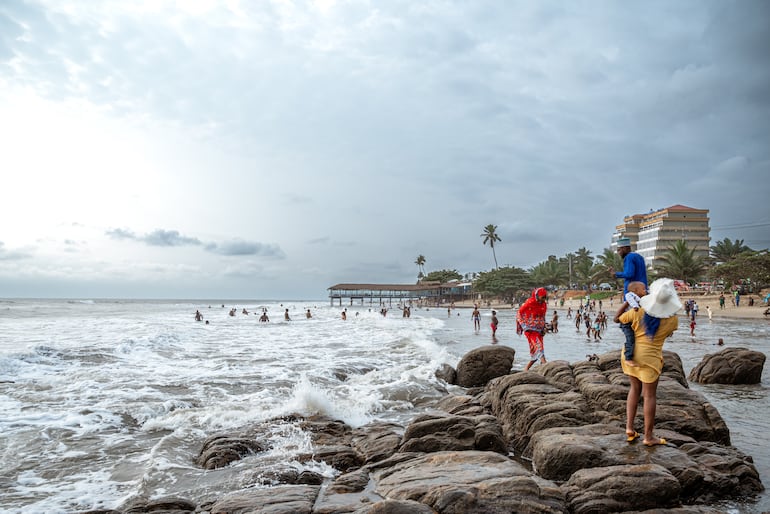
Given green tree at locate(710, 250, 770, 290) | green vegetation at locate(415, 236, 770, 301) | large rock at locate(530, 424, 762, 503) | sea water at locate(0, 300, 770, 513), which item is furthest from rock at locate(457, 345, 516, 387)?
green tree at locate(710, 250, 770, 290)

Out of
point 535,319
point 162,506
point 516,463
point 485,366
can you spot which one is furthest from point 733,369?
point 162,506

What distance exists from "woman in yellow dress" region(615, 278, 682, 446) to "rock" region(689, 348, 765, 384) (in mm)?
7328

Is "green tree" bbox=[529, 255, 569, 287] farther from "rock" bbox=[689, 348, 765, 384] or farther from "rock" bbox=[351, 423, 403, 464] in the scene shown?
"rock" bbox=[351, 423, 403, 464]

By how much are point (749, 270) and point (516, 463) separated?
56967 millimetres

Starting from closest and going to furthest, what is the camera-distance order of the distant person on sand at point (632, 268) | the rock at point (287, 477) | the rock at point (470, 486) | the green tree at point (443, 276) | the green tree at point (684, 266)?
1. the rock at point (470, 486)
2. the distant person on sand at point (632, 268)
3. the rock at point (287, 477)
4. the green tree at point (684, 266)
5. the green tree at point (443, 276)

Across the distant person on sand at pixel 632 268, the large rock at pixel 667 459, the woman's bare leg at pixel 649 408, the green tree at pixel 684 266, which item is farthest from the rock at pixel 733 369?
the green tree at pixel 684 266

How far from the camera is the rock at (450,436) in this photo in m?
6.14

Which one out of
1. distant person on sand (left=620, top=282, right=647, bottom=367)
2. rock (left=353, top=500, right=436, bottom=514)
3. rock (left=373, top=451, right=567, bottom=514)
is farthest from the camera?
distant person on sand (left=620, top=282, right=647, bottom=367)

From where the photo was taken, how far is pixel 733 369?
10.8 meters

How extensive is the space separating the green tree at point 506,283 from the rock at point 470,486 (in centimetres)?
8466

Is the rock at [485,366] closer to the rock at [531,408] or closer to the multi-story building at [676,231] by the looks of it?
the rock at [531,408]

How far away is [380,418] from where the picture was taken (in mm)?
9250

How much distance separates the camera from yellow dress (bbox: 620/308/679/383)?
5031 millimetres

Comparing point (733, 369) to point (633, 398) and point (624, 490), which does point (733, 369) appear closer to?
point (633, 398)
